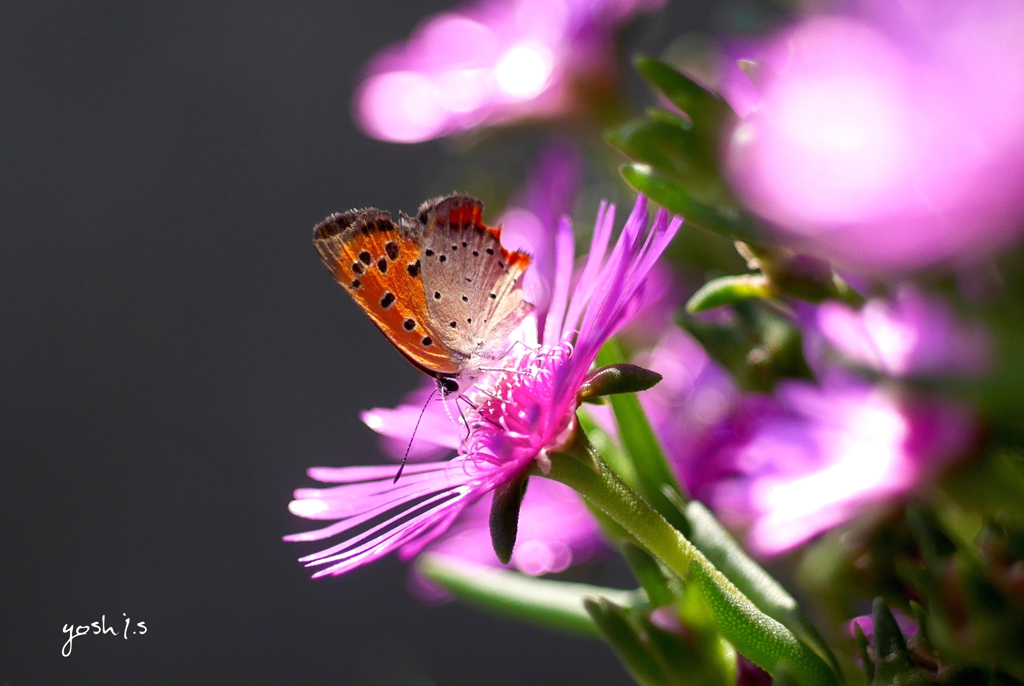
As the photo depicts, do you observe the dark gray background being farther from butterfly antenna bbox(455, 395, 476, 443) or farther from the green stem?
the green stem

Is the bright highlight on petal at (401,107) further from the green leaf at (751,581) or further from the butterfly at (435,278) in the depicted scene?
the green leaf at (751,581)

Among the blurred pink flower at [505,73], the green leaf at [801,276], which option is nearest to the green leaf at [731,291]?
the green leaf at [801,276]

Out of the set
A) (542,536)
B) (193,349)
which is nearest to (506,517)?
(542,536)

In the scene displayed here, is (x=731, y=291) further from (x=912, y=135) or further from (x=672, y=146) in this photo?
(x=912, y=135)

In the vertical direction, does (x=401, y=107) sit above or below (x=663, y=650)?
above

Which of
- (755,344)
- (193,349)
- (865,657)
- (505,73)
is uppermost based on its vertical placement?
(193,349)

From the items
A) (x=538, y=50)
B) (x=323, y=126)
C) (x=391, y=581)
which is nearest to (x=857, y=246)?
(x=538, y=50)

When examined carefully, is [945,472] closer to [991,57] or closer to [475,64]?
[991,57]
